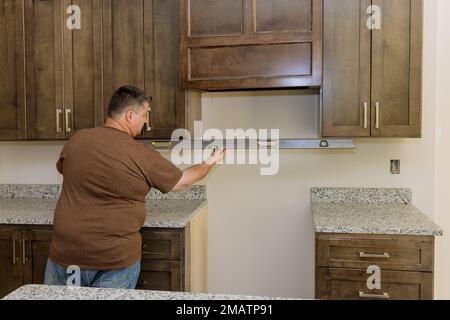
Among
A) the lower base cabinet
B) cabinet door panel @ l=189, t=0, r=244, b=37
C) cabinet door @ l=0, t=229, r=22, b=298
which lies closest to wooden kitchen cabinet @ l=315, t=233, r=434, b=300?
the lower base cabinet

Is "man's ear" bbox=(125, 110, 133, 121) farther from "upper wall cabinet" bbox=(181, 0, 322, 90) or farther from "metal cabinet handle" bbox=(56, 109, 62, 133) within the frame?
"metal cabinet handle" bbox=(56, 109, 62, 133)

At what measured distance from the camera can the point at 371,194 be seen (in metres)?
2.56

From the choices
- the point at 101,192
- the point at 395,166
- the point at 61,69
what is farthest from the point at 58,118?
the point at 395,166

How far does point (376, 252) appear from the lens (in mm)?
1963

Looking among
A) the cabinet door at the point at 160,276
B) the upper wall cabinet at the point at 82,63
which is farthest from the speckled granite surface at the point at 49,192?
the cabinet door at the point at 160,276

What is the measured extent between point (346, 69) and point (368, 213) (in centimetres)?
86

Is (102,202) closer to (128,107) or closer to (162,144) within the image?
(128,107)

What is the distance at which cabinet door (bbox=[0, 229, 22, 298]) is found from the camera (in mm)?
2207

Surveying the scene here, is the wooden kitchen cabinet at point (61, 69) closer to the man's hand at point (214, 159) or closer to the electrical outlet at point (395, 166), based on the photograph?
the man's hand at point (214, 159)

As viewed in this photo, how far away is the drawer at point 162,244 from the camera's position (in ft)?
6.88

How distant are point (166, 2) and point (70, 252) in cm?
156

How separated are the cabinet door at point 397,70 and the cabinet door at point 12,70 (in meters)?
2.21

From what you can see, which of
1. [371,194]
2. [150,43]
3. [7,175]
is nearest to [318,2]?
[150,43]
